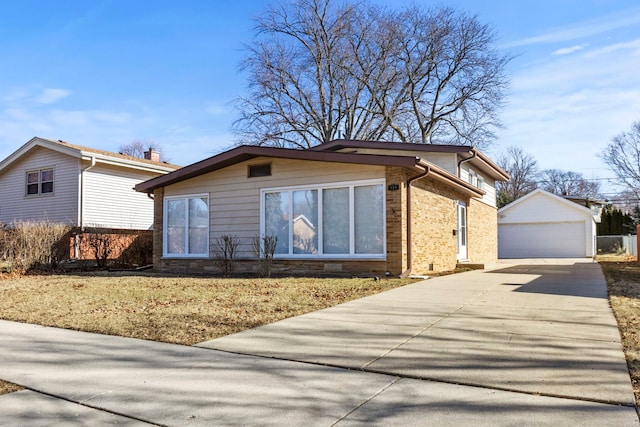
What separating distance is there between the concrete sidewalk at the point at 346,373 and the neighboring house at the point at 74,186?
13959 mm

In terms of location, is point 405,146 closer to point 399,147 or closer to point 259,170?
point 399,147

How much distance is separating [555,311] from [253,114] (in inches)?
1007

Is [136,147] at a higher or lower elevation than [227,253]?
higher

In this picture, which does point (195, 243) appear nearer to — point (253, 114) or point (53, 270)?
point (53, 270)

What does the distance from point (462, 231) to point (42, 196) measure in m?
17.1

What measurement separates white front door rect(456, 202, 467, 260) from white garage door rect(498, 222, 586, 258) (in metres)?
14.4

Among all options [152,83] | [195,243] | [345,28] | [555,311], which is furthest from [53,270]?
[345,28]

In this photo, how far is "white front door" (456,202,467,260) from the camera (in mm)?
15859

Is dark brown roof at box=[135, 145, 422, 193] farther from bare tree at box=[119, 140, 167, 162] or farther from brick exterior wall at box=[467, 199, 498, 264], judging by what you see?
bare tree at box=[119, 140, 167, 162]

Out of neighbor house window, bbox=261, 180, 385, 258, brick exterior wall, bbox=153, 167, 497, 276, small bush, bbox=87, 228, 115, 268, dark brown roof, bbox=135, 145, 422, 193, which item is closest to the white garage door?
brick exterior wall, bbox=153, 167, 497, 276

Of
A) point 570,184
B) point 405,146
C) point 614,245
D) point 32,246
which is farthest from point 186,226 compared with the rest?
point 570,184

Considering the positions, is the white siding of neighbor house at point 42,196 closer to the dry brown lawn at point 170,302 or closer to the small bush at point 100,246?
the small bush at point 100,246

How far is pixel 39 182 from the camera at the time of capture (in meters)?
21.3

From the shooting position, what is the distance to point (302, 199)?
41.5ft
